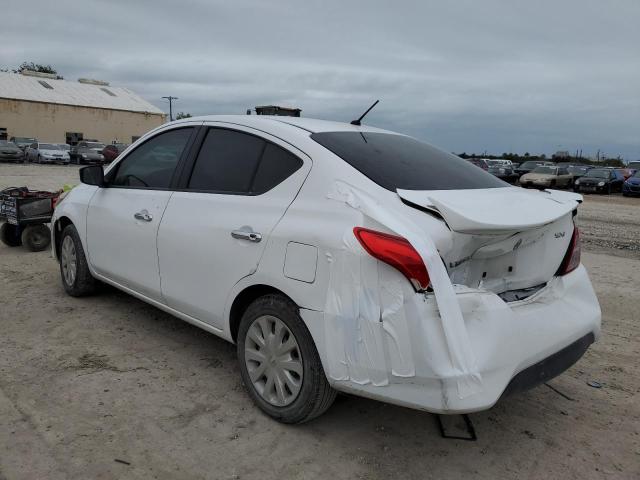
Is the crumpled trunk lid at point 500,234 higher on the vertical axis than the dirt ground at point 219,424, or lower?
higher

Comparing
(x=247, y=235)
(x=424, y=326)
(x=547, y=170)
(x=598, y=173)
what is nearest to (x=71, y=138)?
(x=547, y=170)

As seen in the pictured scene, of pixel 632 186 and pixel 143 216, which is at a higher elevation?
pixel 143 216

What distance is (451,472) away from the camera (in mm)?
2676

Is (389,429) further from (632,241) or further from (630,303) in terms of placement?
(632,241)

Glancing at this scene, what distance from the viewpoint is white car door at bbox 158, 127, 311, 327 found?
9.89 ft

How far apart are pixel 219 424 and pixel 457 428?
52.7 inches

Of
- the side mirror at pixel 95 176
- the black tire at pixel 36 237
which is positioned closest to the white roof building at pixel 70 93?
the black tire at pixel 36 237

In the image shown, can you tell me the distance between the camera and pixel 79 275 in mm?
4914

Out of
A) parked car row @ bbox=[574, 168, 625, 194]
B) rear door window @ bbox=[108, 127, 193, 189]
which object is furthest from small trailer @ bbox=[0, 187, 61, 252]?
parked car row @ bbox=[574, 168, 625, 194]

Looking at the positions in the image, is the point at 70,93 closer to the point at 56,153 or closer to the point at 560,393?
the point at 56,153

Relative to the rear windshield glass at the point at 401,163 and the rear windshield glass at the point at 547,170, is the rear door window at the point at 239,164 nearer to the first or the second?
the rear windshield glass at the point at 401,163

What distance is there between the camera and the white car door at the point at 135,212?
3848 millimetres

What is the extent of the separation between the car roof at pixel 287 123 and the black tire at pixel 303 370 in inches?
42.7

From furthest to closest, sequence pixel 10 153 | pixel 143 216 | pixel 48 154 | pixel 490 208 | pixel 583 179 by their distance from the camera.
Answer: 1. pixel 48 154
2. pixel 10 153
3. pixel 583 179
4. pixel 143 216
5. pixel 490 208
